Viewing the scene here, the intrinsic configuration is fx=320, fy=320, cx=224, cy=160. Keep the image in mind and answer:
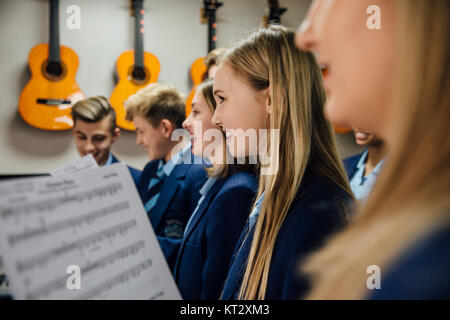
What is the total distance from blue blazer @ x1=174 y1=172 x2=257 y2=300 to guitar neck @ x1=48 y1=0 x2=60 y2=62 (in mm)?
2037

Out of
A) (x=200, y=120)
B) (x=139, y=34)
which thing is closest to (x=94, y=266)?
(x=200, y=120)

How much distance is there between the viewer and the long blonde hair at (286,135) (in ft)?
2.17

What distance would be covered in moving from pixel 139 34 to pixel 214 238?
2211 millimetres

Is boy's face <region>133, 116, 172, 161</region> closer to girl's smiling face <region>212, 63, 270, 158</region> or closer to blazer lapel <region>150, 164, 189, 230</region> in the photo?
blazer lapel <region>150, 164, 189, 230</region>

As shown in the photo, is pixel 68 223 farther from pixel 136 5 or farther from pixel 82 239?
pixel 136 5

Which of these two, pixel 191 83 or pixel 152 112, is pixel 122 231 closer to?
pixel 152 112

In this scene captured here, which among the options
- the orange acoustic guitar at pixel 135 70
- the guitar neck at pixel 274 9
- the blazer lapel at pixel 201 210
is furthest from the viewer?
the guitar neck at pixel 274 9

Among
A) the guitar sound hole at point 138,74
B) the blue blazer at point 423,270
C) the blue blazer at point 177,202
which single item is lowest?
the blue blazer at point 177,202

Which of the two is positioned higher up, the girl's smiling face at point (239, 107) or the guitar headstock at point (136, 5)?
the guitar headstock at point (136, 5)

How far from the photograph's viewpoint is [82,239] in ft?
1.57

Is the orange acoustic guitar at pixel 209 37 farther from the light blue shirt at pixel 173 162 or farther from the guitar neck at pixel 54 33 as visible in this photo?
the light blue shirt at pixel 173 162

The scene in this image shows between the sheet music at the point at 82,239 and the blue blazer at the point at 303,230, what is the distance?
20 cm

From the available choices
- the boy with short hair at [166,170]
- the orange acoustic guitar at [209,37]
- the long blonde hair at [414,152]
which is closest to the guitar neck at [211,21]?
the orange acoustic guitar at [209,37]

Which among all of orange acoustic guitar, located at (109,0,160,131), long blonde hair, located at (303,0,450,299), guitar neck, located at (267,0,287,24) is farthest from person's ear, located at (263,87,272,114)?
guitar neck, located at (267,0,287,24)
